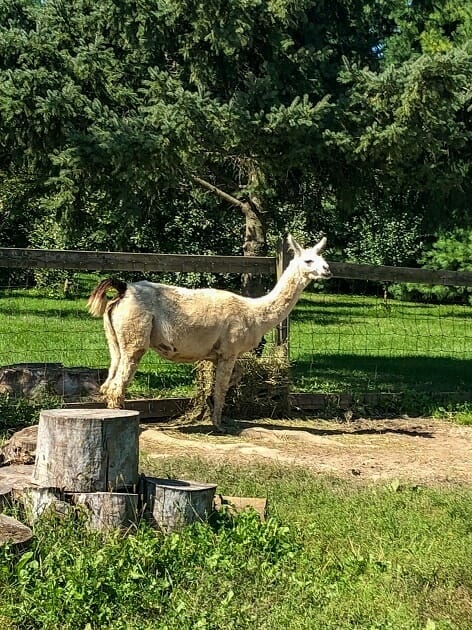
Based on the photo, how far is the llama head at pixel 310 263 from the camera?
34.6 ft

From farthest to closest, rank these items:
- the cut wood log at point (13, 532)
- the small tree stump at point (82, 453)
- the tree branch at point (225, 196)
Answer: the tree branch at point (225, 196) → the small tree stump at point (82, 453) → the cut wood log at point (13, 532)

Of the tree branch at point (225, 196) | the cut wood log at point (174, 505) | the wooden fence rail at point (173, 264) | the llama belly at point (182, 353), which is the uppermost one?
the tree branch at point (225, 196)

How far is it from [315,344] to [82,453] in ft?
41.4

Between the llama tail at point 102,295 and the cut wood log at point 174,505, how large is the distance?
4248mm

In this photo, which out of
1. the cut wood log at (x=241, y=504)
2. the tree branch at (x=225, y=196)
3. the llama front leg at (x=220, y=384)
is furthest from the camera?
the tree branch at (x=225, y=196)

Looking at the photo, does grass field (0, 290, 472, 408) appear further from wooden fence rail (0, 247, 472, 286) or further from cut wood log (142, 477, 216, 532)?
cut wood log (142, 477, 216, 532)

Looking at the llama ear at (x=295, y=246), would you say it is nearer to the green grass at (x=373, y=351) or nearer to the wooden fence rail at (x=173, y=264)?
the wooden fence rail at (x=173, y=264)

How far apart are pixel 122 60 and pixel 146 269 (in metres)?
3.38

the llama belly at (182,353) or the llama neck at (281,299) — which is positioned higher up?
the llama neck at (281,299)

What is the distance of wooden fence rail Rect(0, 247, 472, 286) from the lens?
9.80 m

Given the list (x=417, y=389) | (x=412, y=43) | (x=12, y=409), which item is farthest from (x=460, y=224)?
(x=412, y=43)

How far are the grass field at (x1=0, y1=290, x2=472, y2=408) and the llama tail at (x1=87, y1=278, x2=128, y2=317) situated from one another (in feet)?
5.27

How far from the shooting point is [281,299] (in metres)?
10.6

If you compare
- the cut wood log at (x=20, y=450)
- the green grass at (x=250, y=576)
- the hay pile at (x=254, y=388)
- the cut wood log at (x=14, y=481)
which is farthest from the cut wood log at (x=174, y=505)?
the hay pile at (x=254, y=388)
